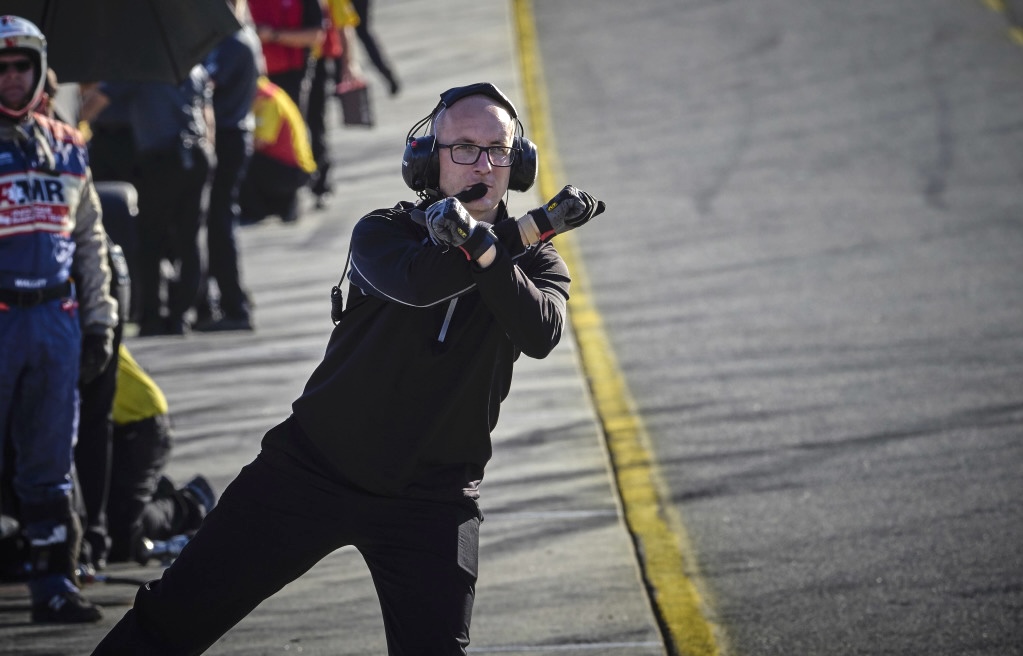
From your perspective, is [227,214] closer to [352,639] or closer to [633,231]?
[633,231]

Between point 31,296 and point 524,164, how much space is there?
2491 millimetres

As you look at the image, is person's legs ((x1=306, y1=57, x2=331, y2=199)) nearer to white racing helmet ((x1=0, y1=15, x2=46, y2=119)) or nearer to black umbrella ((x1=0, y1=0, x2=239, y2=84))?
black umbrella ((x1=0, y1=0, x2=239, y2=84))

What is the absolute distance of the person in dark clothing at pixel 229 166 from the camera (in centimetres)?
998

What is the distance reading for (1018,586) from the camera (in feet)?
20.2

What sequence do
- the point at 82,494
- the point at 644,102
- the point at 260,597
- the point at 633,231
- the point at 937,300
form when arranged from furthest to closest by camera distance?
1. the point at 644,102
2. the point at 633,231
3. the point at 937,300
4. the point at 82,494
5. the point at 260,597

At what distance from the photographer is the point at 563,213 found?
4062 millimetres

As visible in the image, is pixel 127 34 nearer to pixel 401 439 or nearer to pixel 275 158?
pixel 401 439

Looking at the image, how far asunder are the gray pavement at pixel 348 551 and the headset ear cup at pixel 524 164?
126 cm

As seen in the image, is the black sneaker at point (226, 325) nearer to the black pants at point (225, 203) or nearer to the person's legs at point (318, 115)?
the black pants at point (225, 203)

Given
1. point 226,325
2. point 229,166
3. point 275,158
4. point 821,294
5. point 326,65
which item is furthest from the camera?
point 326,65

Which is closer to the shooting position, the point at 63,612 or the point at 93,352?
the point at 63,612

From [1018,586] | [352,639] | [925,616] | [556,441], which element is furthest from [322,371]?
[556,441]

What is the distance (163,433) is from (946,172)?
8878 millimetres

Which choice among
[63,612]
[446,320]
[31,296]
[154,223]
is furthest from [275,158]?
[446,320]
